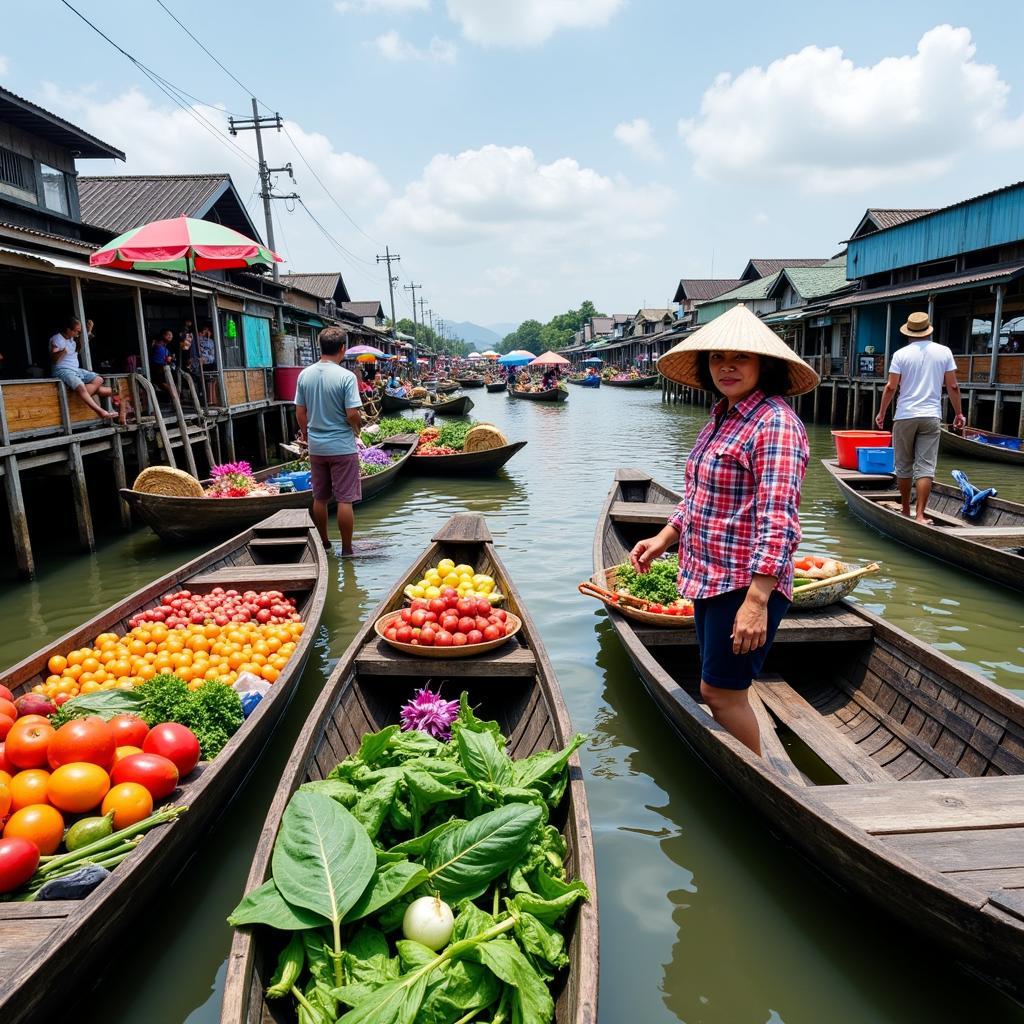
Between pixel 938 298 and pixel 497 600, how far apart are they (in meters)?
21.6

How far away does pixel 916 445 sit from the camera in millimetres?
8070

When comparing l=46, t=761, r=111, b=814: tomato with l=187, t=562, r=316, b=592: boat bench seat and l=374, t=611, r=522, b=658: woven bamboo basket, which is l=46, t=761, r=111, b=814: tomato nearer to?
l=374, t=611, r=522, b=658: woven bamboo basket

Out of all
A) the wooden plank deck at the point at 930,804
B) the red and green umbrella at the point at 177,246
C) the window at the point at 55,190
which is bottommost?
the wooden plank deck at the point at 930,804

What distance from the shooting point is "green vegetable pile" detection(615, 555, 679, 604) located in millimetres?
4914

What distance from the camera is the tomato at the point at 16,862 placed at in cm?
251

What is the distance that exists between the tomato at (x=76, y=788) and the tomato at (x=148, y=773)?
109 millimetres

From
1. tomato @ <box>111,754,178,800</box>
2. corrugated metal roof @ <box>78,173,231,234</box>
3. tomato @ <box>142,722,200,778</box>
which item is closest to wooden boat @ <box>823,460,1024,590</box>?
tomato @ <box>142,722,200,778</box>

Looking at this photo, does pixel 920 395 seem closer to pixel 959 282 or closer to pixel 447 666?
pixel 447 666

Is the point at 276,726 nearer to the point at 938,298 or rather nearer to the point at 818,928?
the point at 818,928

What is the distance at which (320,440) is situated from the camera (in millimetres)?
7688

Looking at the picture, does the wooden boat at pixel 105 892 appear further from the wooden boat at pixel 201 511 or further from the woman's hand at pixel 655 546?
the wooden boat at pixel 201 511

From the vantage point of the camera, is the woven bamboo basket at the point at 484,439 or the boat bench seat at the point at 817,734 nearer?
the boat bench seat at the point at 817,734

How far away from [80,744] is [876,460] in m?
10.3

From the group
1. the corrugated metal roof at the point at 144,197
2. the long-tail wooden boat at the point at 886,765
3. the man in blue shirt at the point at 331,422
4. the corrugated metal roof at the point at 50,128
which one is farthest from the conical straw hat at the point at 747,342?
the corrugated metal roof at the point at 144,197
